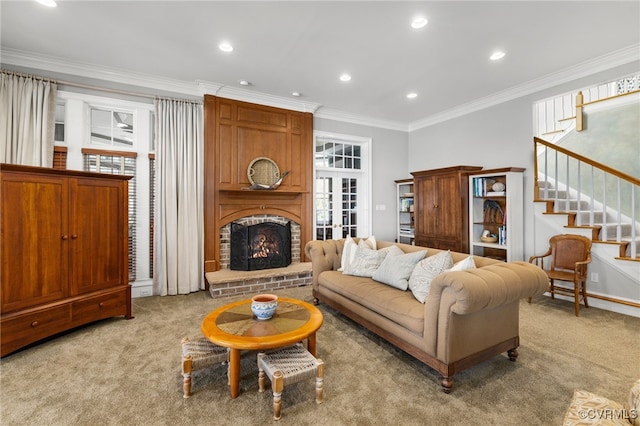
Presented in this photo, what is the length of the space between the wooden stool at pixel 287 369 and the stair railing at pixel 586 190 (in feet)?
12.5

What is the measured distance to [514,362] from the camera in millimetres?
2273

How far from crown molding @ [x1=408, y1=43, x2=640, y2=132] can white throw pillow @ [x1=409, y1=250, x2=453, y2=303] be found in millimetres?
3314

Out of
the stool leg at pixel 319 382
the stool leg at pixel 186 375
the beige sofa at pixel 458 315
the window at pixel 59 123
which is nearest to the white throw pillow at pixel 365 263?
the beige sofa at pixel 458 315

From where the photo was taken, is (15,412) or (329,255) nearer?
(15,412)

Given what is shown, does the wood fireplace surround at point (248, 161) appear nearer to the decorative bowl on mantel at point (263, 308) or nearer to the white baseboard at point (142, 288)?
the white baseboard at point (142, 288)

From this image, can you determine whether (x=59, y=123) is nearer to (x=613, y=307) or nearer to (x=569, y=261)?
(x=569, y=261)

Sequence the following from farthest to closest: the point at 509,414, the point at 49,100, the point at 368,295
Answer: the point at 49,100
the point at 368,295
the point at 509,414

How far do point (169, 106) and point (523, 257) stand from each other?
18.2ft

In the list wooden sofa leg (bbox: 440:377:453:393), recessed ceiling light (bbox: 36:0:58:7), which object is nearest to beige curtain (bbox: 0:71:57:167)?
recessed ceiling light (bbox: 36:0:58:7)

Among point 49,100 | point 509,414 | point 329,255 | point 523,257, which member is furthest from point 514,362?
point 49,100

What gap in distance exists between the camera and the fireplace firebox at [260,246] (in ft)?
14.4

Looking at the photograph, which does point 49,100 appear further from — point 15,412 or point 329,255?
point 329,255

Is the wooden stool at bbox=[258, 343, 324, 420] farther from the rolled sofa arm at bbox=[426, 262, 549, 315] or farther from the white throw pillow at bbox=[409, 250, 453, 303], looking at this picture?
the white throw pillow at bbox=[409, 250, 453, 303]

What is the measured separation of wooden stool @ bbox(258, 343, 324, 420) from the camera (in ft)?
5.45
